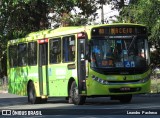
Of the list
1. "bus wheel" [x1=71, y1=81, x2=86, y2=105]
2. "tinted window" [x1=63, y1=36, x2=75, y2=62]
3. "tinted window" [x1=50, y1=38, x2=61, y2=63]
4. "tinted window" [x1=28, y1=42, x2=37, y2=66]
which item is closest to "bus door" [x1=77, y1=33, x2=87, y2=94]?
"bus wheel" [x1=71, y1=81, x2=86, y2=105]

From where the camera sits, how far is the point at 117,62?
21734 mm

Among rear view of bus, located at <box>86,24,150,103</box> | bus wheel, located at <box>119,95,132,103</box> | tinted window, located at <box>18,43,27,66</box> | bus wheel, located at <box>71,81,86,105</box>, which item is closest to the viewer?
rear view of bus, located at <box>86,24,150,103</box>

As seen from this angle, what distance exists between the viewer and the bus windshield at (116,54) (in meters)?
21.7

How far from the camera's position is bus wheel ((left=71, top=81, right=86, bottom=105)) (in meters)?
22.2

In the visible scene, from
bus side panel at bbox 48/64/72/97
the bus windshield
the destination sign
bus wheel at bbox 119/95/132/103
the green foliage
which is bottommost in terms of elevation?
bus wheel at bbox 119/95/132/103

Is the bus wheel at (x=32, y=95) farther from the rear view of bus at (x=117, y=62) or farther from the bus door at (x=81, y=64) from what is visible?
the rear view of bus at (x=117, y=62)

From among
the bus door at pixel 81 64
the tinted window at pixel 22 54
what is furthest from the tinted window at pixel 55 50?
the tinted window at pixel 22 54

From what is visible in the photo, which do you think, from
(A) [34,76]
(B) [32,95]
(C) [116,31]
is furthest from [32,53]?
(C) [116,31]

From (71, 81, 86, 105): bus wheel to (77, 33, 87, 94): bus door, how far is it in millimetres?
405

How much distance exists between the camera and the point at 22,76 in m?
27.3

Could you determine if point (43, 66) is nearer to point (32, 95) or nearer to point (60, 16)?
point (32, 95)

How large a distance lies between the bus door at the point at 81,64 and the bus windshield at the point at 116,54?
434mm

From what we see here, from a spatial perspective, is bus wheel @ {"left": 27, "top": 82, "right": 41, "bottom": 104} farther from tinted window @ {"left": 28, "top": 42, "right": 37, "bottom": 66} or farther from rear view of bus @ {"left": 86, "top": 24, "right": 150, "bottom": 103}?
rear view of bus @ {"left": 86, "top": 24, "right": 150, "bottom": 103}

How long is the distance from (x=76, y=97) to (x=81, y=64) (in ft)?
4.53
